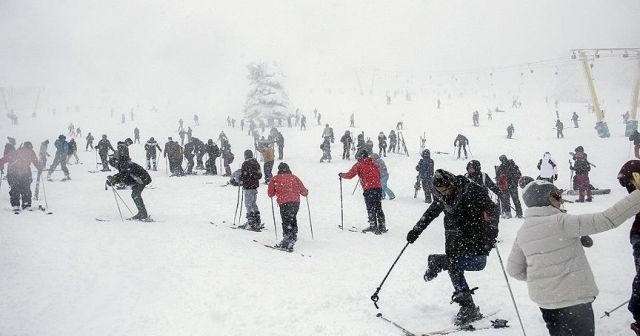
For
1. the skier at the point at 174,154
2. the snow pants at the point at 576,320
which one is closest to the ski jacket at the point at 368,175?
the snow pants at the point at 576,320

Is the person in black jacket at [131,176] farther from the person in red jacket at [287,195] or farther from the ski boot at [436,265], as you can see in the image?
the ski boot at [436,265]

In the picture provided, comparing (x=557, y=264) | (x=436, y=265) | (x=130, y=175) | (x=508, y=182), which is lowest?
(x=436, y=265)

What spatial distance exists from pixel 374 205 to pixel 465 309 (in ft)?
16.4

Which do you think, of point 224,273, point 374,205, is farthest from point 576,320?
point 374,205

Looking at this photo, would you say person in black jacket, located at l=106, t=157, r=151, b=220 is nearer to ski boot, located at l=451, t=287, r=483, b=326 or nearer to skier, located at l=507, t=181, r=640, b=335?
ski boot, located at l=451, t=287, r=483, b=326

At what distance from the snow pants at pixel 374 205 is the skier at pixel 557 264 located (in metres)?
6.17

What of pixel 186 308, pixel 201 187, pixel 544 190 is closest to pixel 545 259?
pixel 544 190

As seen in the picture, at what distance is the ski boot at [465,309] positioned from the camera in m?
4.45

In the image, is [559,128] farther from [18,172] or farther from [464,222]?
→ [18,172]

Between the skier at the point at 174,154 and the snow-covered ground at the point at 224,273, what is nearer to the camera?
the snow-covered ground at the point at 224,273

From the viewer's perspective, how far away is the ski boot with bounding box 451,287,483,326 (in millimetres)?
4445

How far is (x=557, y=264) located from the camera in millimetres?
2945

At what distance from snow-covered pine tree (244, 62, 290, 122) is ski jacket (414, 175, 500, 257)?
1938 inches

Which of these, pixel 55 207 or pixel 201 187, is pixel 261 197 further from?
pixel 55 207
